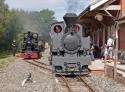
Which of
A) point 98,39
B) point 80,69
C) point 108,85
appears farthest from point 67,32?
point 98,39

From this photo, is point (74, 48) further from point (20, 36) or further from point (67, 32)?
point (20, 36)

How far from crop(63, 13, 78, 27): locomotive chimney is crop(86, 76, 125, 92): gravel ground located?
3122mm

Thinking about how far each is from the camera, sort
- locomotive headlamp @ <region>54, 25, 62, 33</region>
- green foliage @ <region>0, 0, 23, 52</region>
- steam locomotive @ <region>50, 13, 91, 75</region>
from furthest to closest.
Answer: green foliage @ <region>0, 0, 23, 52</region>, locomotive headlamp @ <region>54, 25, 62, 33</region>, steam locomotive @ <region>50, 13, 91, 75</region>

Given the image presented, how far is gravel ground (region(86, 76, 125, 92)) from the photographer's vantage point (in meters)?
14.2

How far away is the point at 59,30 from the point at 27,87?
574 cm

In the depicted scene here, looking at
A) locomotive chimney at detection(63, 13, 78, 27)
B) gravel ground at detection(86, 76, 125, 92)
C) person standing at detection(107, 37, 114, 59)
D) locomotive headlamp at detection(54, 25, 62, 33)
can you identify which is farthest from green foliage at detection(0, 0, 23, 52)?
gravel ground at detection(86, 76, 125, 92)

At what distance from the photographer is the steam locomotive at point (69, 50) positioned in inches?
754

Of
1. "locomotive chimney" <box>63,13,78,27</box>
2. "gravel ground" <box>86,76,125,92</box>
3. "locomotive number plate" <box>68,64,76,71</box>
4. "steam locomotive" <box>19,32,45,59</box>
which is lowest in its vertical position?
"gravel ground" <box>86,76,125,92</box>

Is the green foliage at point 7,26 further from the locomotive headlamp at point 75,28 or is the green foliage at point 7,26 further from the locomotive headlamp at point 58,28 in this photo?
the locomotive headlamp at point 75,28

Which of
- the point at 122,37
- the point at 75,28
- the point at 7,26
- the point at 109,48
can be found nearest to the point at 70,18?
the point at 75,28

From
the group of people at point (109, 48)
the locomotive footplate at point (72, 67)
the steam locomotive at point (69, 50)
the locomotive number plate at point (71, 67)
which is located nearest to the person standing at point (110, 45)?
the group of people at point (109, 48)

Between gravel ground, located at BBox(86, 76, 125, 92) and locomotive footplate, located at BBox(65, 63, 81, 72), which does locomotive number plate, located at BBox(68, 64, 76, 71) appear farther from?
gravel ground, located at BBox(86, 76, 125, 92)

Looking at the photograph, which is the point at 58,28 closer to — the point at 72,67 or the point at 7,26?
the point at 72,67

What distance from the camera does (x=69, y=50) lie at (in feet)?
63.5
